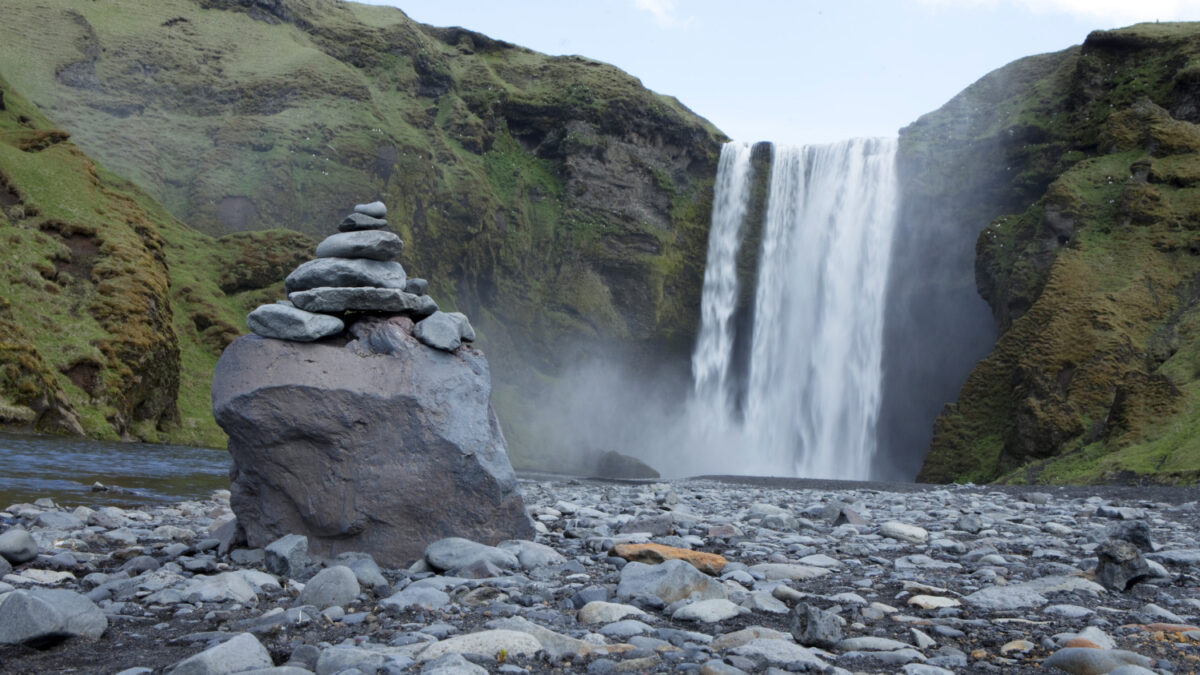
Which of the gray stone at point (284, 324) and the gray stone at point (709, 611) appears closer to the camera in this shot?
the gray stone at point (709, 611)


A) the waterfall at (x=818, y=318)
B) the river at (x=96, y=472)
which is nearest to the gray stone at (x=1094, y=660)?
the river at (x=96, y=472)

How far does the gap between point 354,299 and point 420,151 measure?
2353 inches

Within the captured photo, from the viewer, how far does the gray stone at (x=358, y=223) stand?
8906 millimetres

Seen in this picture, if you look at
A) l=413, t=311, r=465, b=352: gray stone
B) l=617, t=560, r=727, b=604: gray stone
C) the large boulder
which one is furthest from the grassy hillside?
l=617, t=560, r=727, b=604: gray stone

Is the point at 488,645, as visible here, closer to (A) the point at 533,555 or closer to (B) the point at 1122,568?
(A) the point at 533,555

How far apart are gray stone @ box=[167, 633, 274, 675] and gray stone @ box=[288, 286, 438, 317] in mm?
4297

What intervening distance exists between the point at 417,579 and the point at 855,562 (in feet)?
12.8

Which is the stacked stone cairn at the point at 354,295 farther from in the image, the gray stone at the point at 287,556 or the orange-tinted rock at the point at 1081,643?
the orange-tinted rock at the point at 1081,643

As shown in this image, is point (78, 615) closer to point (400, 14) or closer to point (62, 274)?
point (62, 274)

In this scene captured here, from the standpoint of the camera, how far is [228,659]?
12.7 feet

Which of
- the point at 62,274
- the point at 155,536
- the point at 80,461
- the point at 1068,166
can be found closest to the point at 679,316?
the point at 1068,166

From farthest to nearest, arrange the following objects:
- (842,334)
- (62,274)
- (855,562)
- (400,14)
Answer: (400,14) → (842,334) → (62,274) → (855,562)

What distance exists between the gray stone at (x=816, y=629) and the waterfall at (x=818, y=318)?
140ft

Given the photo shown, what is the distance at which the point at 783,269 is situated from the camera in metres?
53.2
